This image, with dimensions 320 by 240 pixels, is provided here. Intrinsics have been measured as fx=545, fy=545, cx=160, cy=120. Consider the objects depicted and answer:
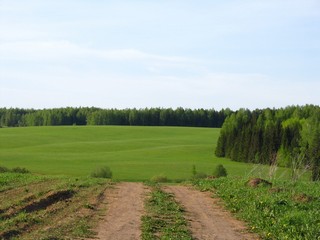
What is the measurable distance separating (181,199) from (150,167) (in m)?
54.9

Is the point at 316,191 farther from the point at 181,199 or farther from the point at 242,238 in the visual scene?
the point at 242,238

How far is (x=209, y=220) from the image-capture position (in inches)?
680

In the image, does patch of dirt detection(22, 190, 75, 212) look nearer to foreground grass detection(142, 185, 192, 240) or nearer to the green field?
foreground grass detection(142, 185, 192, 240)

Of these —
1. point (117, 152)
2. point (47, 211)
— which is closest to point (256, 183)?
point (47, 211)

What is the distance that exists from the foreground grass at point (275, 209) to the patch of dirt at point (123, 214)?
340cm

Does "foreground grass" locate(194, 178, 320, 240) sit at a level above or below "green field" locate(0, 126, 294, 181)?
above

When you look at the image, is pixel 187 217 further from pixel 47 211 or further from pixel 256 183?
pixel 256 183

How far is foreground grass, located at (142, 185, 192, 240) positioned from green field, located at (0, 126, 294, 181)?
110 feet

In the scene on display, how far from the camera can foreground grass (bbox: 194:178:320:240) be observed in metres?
14.6

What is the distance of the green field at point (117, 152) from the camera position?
7419 centimetres

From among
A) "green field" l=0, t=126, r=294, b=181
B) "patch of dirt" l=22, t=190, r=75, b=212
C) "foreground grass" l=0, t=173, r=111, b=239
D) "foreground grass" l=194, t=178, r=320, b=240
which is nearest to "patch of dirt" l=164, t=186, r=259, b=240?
"foreground grass" l=194, t=178, r=320, b=240

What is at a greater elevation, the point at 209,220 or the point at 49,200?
the point at 209,220

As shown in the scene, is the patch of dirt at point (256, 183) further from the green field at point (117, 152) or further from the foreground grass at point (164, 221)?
the green field at point (117, 152)

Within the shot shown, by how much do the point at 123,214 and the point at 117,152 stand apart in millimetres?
83570
